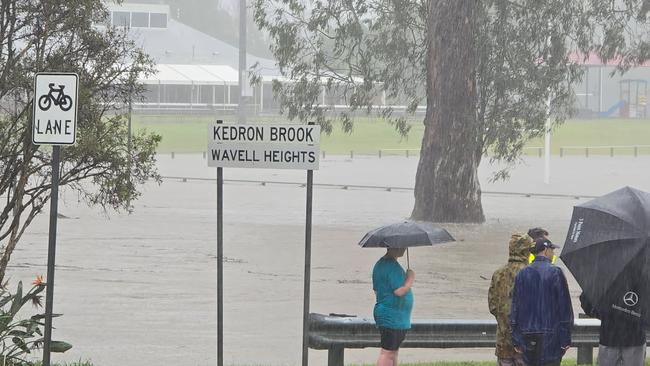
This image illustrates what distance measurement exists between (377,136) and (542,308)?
90213 millimetres

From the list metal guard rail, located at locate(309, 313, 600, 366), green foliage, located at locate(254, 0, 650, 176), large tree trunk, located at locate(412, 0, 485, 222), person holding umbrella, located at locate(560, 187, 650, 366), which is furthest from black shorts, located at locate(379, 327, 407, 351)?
green foliage, located at locate(254, 0, 650, 176)

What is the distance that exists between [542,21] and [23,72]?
2917cm

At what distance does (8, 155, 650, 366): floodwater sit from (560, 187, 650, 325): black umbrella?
5093mm

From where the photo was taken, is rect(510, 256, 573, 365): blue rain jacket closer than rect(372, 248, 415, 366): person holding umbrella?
Yes

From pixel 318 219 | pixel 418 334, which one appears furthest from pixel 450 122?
pixel 418 334

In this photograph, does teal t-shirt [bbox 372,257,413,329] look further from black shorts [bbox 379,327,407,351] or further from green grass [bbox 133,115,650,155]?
green grass [bbox 133,115,650,155]

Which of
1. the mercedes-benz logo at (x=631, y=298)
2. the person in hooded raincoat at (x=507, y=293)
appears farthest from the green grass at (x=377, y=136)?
the mercedes-benz logo at (x=631, y=298)

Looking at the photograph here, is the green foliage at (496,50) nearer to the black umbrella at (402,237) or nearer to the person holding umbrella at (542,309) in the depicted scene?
the black umbrella at (402,237)

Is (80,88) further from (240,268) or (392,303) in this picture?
(240,268)

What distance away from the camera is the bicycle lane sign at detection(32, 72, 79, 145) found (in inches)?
396

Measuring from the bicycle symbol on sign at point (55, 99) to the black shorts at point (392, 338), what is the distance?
3.01 meters

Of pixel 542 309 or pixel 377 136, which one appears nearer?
pixel 542 309

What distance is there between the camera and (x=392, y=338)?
1080 centimetres

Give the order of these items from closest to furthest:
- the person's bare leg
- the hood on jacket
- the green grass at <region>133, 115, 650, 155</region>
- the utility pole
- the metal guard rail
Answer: the hood on jacket
the person's bare leg
the metal guard rail
the utility pole
the green grass at <region>133, 115, 650, 155</region>
